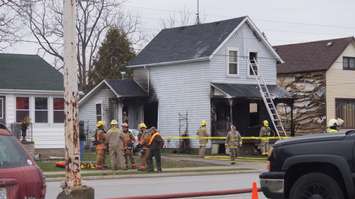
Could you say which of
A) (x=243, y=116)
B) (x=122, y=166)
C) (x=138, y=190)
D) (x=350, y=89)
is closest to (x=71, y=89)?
(x=138, y=190)

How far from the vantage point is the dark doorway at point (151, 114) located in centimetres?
4253

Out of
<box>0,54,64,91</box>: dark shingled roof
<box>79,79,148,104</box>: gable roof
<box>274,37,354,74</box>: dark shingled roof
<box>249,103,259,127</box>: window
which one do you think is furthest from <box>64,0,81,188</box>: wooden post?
<box>274,37,354,74</box>: dark shingled roof

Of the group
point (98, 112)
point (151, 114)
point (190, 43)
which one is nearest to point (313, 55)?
point (190, 43)

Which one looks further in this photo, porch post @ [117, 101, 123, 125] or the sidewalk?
porch post @ [117, 101, 123, 125]

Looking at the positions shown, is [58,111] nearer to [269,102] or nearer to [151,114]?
[151,114]

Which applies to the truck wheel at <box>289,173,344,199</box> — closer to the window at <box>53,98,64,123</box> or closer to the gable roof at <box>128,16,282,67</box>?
the window at <box>53,98,64,123</box>

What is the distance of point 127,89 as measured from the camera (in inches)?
1673

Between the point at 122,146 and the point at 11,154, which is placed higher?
the point at 11,154

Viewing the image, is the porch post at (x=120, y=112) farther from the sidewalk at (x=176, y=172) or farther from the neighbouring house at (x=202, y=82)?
the sidewalk at (x=176, y=172)

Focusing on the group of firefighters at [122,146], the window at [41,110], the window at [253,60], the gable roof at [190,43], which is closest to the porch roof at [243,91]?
the window at [253,60]

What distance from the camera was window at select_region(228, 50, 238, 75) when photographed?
40.0 meters

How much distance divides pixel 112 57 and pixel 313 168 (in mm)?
49058

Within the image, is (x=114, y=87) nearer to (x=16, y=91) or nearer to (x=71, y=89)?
(x=16, y=91)

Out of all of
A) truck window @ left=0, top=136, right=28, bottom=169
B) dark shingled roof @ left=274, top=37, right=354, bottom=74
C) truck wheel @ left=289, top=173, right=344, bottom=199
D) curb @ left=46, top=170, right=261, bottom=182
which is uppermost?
dark shingled roof @ left=274, top=37, right=354, bottom=74
